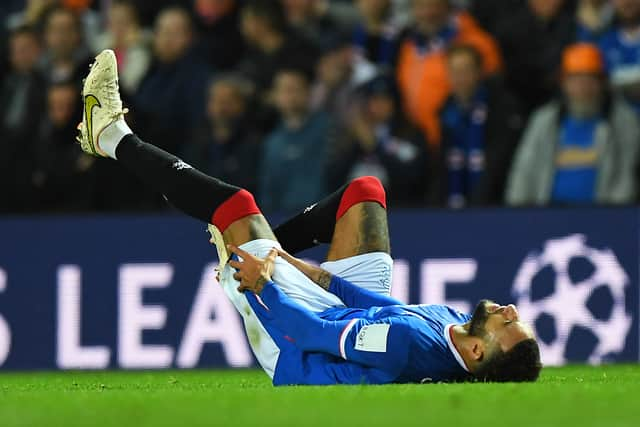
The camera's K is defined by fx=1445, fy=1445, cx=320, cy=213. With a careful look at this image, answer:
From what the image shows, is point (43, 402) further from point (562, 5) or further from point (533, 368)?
point (562, 5)

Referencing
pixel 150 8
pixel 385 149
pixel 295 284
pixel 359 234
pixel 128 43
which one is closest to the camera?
pixel 295 284

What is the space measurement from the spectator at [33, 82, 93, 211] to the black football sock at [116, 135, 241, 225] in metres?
5.13

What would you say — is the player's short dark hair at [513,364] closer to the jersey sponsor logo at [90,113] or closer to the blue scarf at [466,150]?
the jersey sponsor logo at [90,113]

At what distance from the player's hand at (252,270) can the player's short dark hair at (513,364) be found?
4.19 ft

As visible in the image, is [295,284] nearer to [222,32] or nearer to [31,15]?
[222,32]

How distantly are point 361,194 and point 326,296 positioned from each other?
68cm

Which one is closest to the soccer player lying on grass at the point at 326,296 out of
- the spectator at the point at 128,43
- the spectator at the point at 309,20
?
the spectator at the point at 309,20

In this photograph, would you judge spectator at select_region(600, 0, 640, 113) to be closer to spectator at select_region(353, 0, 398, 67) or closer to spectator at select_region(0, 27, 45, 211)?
spectator at select_region(353, 0, 398, 67)

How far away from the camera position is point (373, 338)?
7316mm

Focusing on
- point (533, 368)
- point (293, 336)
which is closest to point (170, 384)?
point (293, 336)

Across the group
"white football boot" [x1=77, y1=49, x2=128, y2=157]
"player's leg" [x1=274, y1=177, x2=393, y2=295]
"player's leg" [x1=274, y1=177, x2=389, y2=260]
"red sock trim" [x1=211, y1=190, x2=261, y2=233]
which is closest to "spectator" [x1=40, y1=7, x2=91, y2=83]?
"white football boot" [x1=77, y1=49, x2=128, y2=157]

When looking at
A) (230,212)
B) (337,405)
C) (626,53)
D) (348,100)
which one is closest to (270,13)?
(348,100)

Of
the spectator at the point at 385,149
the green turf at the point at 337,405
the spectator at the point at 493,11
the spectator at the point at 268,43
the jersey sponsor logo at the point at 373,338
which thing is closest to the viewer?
the green turf at the point at 337,405

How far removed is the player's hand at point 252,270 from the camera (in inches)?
313
